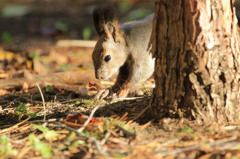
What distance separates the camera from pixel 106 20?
3330 mm

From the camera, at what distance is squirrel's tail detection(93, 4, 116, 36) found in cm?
→ 319

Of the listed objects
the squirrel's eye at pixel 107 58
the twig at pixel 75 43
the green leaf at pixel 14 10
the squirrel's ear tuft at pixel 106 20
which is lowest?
the squirrel's eye at pixel 107 58

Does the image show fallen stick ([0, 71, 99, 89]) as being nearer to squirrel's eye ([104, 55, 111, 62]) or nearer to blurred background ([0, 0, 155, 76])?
blurred background ([0, 0, 155, 76])

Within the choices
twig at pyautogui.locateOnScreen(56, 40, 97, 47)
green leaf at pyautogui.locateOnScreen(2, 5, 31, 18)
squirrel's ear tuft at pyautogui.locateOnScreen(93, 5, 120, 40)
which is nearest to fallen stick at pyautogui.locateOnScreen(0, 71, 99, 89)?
squirrel's ear tuft at pyautogui.locateOnScreen(93, 5, 120, 40)

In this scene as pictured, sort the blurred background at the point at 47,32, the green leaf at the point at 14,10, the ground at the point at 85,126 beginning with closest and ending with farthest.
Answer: the ground at the point at 85,126 < the blurred background at the point at 47,32 < the green leaf at the point at 14,10

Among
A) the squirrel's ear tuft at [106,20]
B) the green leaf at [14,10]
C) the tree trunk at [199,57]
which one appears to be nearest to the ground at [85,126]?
the tree trunk at [199,57]

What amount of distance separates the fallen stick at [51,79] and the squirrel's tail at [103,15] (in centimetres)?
80

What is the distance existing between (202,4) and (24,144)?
4.95 feet

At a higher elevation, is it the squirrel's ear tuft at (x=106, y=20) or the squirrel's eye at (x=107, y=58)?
the squirrel's ear tuft at (x=106, y=20)

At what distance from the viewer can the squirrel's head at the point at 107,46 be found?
3299 mm

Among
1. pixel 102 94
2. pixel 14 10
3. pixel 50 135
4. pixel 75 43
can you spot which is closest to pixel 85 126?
pixel 50 135

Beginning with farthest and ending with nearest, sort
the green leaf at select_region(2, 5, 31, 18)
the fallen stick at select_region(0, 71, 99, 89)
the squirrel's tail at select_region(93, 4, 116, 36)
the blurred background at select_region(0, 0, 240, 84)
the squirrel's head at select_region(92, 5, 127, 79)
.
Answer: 1. the green leaf at select_region(2, 5, 31, 18)
2. the blurred background at select_region(0, 0, 240, 84)
3. the fallen stick at select_region(0, 71, 99, 89)
4. the squirrel's head at select_region(92, 5, 127, 79)
5. the squirrel's tail at select_region(93, 4, 116, 36)

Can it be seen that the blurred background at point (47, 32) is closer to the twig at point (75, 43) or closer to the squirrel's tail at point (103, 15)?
the twig at point (75, 43)

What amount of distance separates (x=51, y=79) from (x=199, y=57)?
2.43 m
